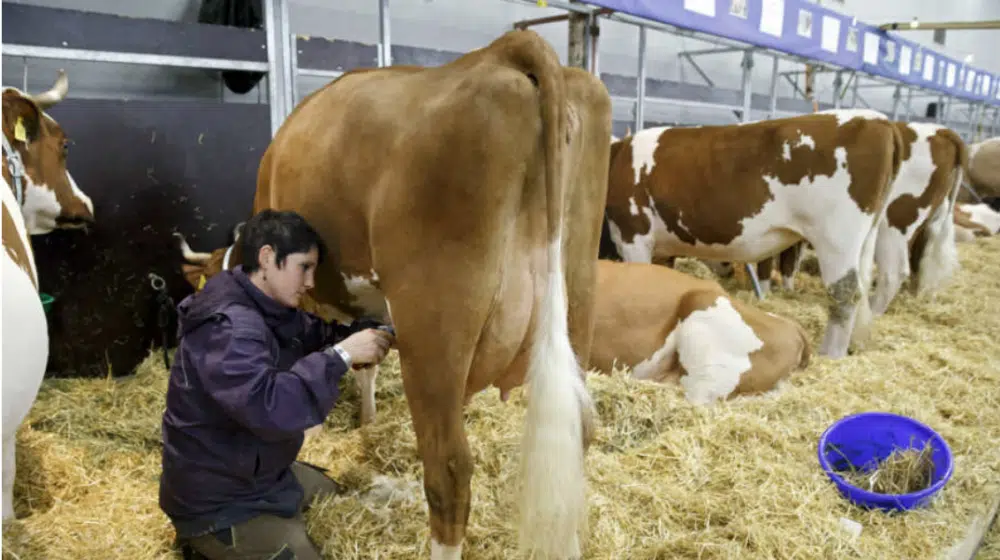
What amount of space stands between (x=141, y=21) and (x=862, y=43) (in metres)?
9.10

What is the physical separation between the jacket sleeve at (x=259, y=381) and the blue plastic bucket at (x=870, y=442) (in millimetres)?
2019

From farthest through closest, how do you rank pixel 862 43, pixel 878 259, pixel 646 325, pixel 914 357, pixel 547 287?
pixel 862 43
pixel 878 259
pixel 914 357
pixel 646 325
pixel 547 287

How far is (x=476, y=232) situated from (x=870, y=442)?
86.3 inches

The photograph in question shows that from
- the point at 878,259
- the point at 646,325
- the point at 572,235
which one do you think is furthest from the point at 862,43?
the point at 572,235

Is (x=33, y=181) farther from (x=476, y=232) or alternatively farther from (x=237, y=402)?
(x=476, y=232)

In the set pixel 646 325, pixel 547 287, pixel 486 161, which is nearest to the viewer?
pixel 486 161

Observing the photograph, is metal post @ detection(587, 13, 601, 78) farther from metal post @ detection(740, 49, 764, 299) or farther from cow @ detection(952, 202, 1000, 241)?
cow @ detection(952, 202, 1000, 241)

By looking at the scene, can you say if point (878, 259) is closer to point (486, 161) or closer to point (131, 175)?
point (486, 161)

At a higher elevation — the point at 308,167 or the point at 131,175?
the point at 308,167

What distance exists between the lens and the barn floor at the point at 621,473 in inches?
86.0

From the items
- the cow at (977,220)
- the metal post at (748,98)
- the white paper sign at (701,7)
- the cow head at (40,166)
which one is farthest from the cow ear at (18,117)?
the cow at (977,220)

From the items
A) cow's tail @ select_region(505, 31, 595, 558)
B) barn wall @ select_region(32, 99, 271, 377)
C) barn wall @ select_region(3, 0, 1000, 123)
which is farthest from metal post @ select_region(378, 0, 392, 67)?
cow's tail @ select_region(505, 31, 595, 558)

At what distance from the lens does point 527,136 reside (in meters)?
1.63

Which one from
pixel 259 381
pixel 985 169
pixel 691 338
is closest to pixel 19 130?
pixel 259 381
